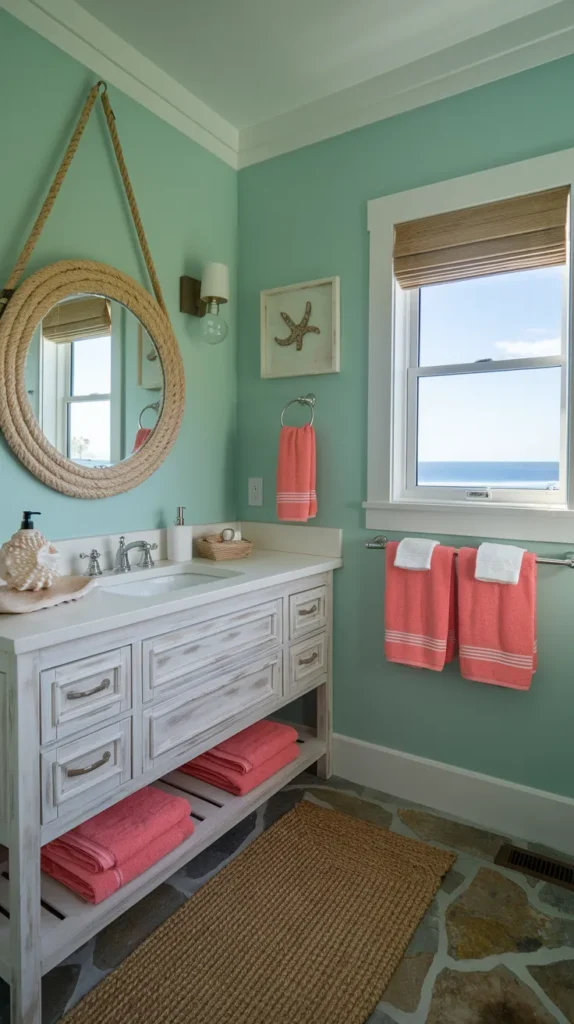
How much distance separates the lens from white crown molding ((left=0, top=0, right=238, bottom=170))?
177 centimetres

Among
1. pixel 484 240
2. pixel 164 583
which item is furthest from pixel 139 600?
pixel 484 240

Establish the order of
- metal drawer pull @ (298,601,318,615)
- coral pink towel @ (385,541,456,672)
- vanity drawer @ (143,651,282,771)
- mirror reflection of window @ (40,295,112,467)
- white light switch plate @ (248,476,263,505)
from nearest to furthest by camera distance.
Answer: vanity drawer @ (143,651,282,771)
mirror reflection of window @ (40,295,112,467)
coral pink towel @ (385,541,456,672)
metal drawer pull @ (298,601,318,615)
white light switch plate @ (248,476,263,505)

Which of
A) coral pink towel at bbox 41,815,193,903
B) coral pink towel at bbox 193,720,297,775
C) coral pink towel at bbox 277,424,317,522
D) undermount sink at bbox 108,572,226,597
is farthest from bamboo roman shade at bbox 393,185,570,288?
coral pink towel at bbox 41,815,193,903

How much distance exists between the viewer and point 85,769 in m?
1.37

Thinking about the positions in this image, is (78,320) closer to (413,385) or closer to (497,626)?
(413,385)

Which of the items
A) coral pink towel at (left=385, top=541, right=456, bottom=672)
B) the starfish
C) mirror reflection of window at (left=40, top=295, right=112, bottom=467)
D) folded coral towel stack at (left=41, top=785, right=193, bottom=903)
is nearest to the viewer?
folded coral towel stack at (left=41, top=785, right=193, bottom=903)

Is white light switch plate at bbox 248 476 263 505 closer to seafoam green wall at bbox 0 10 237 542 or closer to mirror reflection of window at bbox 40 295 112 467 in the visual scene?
seafoam green wall at bbox 0 10 237 542

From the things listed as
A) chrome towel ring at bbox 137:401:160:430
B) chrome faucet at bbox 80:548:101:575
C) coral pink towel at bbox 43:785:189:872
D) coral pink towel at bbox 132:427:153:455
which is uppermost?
chrome towel ring at bbox 137:401:160:430

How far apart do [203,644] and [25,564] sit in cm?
51

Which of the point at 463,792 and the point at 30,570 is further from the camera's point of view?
the point at 463,792

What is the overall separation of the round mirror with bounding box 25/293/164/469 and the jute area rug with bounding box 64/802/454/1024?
1328 mm

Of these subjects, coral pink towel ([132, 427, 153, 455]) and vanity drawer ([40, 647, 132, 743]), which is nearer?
vanity drawer ([40, 647, 132, 743])

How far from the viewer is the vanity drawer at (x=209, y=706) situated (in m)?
1.54

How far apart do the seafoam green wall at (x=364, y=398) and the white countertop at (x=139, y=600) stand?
32 cm
